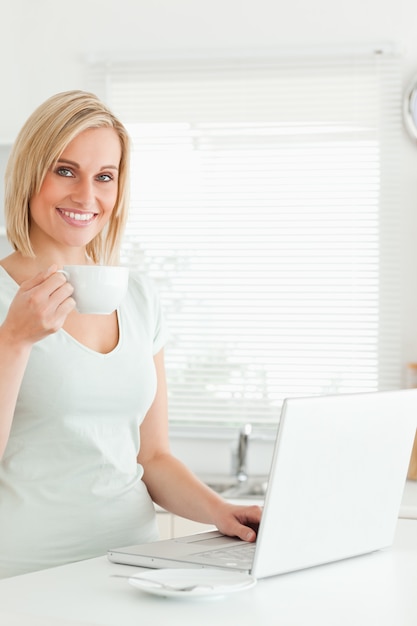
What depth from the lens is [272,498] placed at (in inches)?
50.3

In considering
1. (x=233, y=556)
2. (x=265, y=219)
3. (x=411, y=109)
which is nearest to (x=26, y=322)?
(x=233, y=556)

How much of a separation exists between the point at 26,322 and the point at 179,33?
7.88 ft

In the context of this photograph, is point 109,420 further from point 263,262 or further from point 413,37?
point 413,37

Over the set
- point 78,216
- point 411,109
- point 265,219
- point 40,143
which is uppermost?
point 411,109

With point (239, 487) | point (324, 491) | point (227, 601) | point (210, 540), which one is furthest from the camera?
point (239, 487)

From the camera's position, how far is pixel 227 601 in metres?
1.23

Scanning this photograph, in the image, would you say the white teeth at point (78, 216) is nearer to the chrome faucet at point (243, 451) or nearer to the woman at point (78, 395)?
the woman at point (78, 395)

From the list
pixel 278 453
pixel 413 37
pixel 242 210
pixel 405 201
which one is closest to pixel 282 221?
pixel 242 210

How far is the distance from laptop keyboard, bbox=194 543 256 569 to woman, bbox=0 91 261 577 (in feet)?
0.21

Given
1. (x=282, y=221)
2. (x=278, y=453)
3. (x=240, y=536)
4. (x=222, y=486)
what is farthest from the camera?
(x=282, y=221)

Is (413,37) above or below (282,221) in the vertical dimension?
above

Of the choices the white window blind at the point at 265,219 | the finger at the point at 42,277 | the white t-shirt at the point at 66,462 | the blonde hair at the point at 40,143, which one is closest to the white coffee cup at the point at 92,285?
the finger at the point at 42,277

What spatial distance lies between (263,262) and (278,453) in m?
2.32

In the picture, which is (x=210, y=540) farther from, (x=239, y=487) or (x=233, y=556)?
(x=239, y=487)
